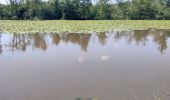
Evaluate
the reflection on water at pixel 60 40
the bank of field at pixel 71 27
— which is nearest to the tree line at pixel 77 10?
the bank of field at pixel 71 27

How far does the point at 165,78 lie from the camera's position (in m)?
7.02

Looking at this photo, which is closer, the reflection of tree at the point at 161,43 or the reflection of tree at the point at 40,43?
the reflection of tree at the point at 161,43

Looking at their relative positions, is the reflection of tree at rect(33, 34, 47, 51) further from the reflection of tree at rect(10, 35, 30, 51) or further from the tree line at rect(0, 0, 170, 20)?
the tree line at rect(0, 0, 170, 20)

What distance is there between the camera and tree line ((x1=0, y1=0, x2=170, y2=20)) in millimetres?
40344

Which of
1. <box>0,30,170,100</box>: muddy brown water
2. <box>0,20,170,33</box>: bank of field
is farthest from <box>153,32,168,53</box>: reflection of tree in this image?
<box>0,20,170,33</box>: bank of field

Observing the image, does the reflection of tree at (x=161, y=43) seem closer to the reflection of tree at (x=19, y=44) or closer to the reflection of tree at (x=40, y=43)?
the reflection of tree at (x=40, y=43)

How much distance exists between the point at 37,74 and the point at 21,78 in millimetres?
484

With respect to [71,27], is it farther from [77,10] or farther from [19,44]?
[77,10]

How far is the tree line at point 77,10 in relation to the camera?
1588 inches

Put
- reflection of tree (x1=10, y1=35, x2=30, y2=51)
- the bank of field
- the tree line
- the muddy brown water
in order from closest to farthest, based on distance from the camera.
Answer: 1. the muddy brown water
2. reflection of tree (x1=10, y1=35, x2=30, y2=51)
3. the bank of field
4. the tree line

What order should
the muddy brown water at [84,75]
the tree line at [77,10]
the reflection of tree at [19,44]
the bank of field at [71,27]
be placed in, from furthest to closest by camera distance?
Answer: the tree line at [77,10]
the bank of field at [71,27]
the reflection of tree at [19,44]
the muddy brown water at [84,75]

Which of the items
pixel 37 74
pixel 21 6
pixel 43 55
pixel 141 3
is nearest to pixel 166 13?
pixel 141 3

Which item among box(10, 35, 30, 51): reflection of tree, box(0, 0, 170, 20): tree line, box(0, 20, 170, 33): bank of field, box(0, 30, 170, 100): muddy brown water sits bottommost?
box(0, 30, 170, 100): muddy brown water

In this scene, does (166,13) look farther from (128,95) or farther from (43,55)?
(128,95)
